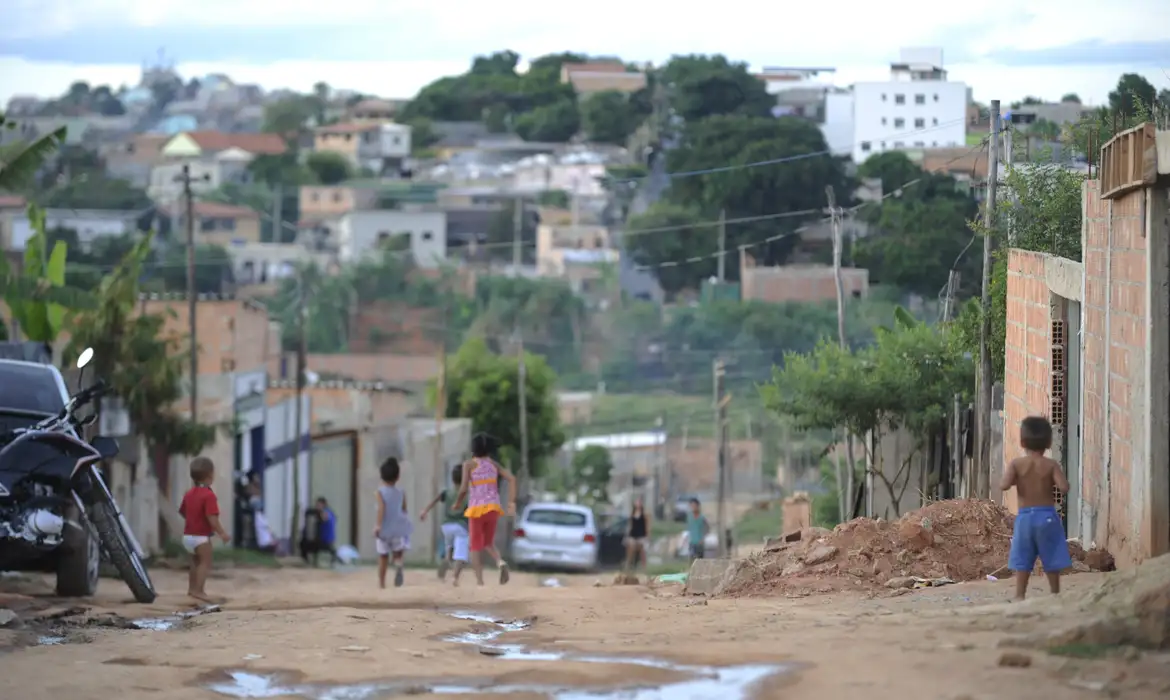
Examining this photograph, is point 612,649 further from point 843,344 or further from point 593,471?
point 593,471

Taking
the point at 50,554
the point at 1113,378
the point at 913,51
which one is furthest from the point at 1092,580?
the point at 913,51

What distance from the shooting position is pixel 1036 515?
1050cm

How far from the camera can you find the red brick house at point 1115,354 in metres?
10.6

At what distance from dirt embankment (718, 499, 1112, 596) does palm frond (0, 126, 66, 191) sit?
1160 centimetres

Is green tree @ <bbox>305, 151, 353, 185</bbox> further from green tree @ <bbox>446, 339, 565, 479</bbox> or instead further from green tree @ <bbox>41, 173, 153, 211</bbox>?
green tree @ <bbox>446, 339, 565, 479</bbox>

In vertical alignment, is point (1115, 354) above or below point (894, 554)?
above

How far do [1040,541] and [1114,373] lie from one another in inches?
77.5

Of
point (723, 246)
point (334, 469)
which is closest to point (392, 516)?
point (334, 469)

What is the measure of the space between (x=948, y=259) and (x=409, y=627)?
1681cm

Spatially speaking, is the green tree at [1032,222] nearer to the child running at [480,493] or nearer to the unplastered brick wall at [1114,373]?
the unplastered brick wall at [1114,373]

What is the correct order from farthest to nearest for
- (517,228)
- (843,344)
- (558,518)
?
(517,228) < (558,518) < (843,344)

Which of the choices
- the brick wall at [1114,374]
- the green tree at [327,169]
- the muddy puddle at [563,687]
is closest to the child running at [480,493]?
the brick wall at [1114,374]

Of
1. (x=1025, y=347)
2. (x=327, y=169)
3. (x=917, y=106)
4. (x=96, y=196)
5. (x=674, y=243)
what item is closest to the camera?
(x=1025, y=347)

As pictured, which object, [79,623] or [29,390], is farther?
[29,390]
